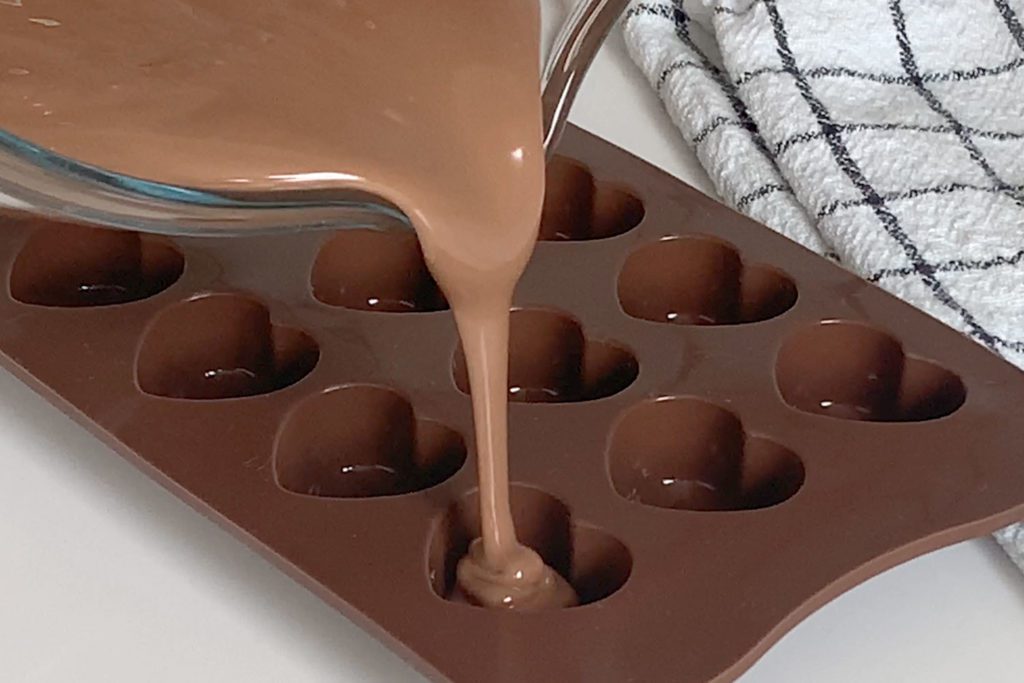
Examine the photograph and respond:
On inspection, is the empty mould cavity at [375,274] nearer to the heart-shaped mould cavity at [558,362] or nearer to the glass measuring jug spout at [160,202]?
the heart-shaped mould cavity at [558,362]

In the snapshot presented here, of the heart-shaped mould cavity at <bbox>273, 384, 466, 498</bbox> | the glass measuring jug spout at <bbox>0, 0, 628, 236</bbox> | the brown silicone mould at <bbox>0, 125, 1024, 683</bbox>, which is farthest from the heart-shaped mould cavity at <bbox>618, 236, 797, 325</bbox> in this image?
the glass measuring jug spout at <bbox>0, 0, 628, 236</bbox>

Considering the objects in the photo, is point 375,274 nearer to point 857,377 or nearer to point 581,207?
point 581,207

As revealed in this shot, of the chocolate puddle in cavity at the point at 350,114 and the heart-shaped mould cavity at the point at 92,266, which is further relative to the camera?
the heart-shaped mould cavity at the point at 92,266

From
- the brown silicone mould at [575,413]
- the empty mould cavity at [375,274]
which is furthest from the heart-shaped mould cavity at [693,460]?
the empty mould cavity at [375,274]

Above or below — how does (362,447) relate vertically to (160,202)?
below

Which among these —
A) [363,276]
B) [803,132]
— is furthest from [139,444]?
[803,132]

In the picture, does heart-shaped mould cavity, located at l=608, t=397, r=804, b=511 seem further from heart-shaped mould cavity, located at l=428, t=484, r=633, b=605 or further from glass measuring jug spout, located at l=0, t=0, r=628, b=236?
glass measuring jug spout, located at l=0, t=0, r=628, b=236

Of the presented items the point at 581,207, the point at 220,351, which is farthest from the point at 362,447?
the point at 581,207
